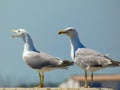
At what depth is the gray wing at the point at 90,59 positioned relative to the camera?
27.0ft

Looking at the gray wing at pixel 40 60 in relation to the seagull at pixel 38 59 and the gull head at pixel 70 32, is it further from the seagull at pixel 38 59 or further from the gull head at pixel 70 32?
the gull head at pixel 70 32

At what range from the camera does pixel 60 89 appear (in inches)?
328

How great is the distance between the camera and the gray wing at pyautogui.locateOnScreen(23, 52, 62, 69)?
27.5 ft

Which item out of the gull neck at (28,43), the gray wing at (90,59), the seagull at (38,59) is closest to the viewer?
the gray wing at (90,59)

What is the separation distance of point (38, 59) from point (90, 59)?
0.75 metres

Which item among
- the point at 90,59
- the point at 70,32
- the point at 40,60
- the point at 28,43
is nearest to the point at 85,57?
the point at 90,59

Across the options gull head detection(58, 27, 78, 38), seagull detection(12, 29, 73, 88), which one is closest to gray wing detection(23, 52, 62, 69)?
seagull detection(12, 29, 73, 88)

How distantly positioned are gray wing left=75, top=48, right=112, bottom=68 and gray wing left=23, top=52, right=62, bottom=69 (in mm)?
277

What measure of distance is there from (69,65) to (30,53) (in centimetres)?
59

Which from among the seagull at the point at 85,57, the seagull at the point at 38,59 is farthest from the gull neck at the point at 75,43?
the seagull at the point at 38,59

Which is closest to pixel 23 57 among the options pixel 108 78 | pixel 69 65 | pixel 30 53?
pixel 30 53

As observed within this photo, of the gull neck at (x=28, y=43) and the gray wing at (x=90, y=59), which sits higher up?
the gull neck at (x=28, y=43)

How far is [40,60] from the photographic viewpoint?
333 inches

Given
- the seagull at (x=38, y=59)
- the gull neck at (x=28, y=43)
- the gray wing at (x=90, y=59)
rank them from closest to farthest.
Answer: the gray wing at (x=90, y=59) → the seagull at (x=38, y=59) → the gull neck at (x=28, y=43)
